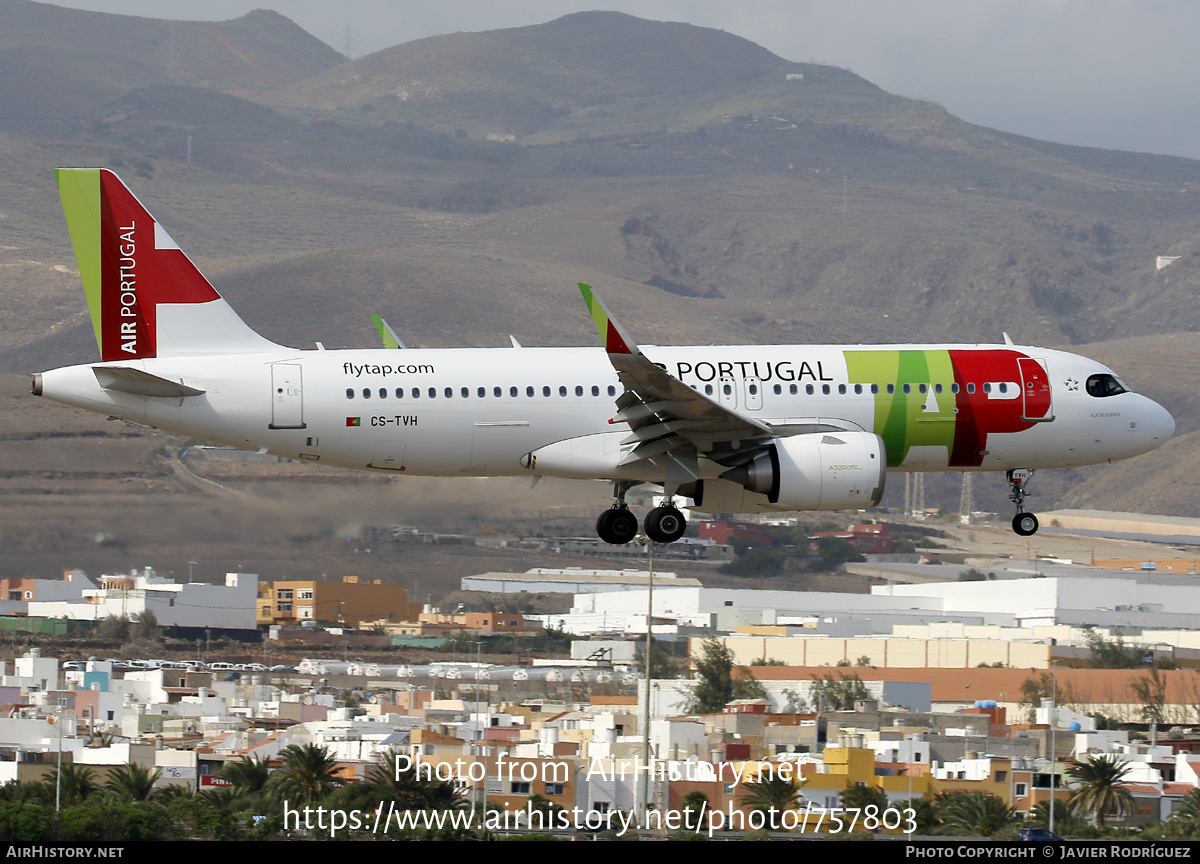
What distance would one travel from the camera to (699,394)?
38781 millimetres

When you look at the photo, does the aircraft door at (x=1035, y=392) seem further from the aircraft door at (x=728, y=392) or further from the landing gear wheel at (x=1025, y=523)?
the aircraft door at (x=728, y=392)

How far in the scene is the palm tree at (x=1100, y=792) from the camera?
58.7 meters

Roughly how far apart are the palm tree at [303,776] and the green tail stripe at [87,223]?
2214 centimetres

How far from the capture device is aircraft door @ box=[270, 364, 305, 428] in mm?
40094

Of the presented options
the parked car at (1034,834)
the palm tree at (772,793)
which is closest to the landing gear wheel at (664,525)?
the parked car at (1034,834)

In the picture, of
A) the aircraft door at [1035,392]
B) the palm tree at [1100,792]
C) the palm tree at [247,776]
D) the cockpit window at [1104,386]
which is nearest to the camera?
A: the aircraft door at [1035,392]

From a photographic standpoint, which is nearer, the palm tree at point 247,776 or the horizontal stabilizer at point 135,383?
the horizontal stabilizer at point 135,383

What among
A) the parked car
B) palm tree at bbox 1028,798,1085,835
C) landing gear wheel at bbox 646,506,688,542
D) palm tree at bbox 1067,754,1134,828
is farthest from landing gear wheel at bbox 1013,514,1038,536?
palm tree at bbox 1067,754,1134,828

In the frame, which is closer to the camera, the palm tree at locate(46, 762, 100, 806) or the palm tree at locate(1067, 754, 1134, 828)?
the palm tree at locate(1067, 754, 1134, 828)

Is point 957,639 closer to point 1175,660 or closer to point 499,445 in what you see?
point 1175,660

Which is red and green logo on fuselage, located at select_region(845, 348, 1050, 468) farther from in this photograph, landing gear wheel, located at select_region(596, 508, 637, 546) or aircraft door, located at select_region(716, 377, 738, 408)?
landing gear wheel, located at select_region(596, 508, 637, 546)

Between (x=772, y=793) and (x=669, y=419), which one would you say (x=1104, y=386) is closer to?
(x=669, y=419)

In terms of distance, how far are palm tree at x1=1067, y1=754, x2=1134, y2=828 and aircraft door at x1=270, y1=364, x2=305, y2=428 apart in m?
31.0

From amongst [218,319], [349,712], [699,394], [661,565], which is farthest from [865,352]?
[661,565]
